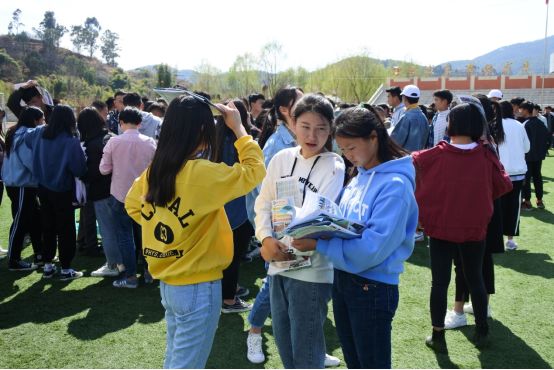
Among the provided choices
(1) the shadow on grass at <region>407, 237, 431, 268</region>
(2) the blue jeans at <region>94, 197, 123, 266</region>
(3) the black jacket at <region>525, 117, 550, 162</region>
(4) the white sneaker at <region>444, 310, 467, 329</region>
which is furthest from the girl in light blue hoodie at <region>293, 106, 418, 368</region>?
(3) the black jacket at <region>525, 117, 550, 162</region>

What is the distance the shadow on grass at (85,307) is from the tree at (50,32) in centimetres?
10082

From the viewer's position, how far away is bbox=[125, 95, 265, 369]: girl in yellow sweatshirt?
7.36ft

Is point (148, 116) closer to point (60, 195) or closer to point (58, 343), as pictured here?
point (60, 195)

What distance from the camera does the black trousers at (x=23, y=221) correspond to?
5566 millimetres

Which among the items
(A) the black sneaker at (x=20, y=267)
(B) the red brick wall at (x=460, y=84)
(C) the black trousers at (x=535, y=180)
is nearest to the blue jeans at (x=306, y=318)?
→ (A) the black sneaker at (x=20, y=267)

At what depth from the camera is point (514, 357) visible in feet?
11.6

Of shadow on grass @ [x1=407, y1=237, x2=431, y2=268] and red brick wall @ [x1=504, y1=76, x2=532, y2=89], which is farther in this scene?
red brick wall @ [x1=504, y1=76, x2=532, y2=89]

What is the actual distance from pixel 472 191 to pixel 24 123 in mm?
4863

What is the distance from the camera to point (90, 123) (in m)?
5.30

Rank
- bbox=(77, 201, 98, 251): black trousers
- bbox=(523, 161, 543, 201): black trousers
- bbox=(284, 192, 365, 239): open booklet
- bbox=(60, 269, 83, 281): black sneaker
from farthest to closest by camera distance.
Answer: bbox=(523, 161, 543, 201): black trousers → bbox=(77, 201, 98, 251): black trousers → bbox=(60, 269, 83, 281): black sneaker → bbox=(284, 192, 365, 239): open booklet

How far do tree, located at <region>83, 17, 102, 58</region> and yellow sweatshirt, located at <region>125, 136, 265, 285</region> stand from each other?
127m

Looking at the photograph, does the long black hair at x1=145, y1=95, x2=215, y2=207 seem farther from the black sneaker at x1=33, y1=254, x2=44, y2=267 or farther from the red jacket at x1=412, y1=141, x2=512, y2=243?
the black sneaker at x1=33, y1=254, x2=44, y2=267

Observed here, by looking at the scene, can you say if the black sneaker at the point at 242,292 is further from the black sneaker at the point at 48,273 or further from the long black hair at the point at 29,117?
the long black hair at the point at 29,117

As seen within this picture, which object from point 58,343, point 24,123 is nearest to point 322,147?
point 58,343
